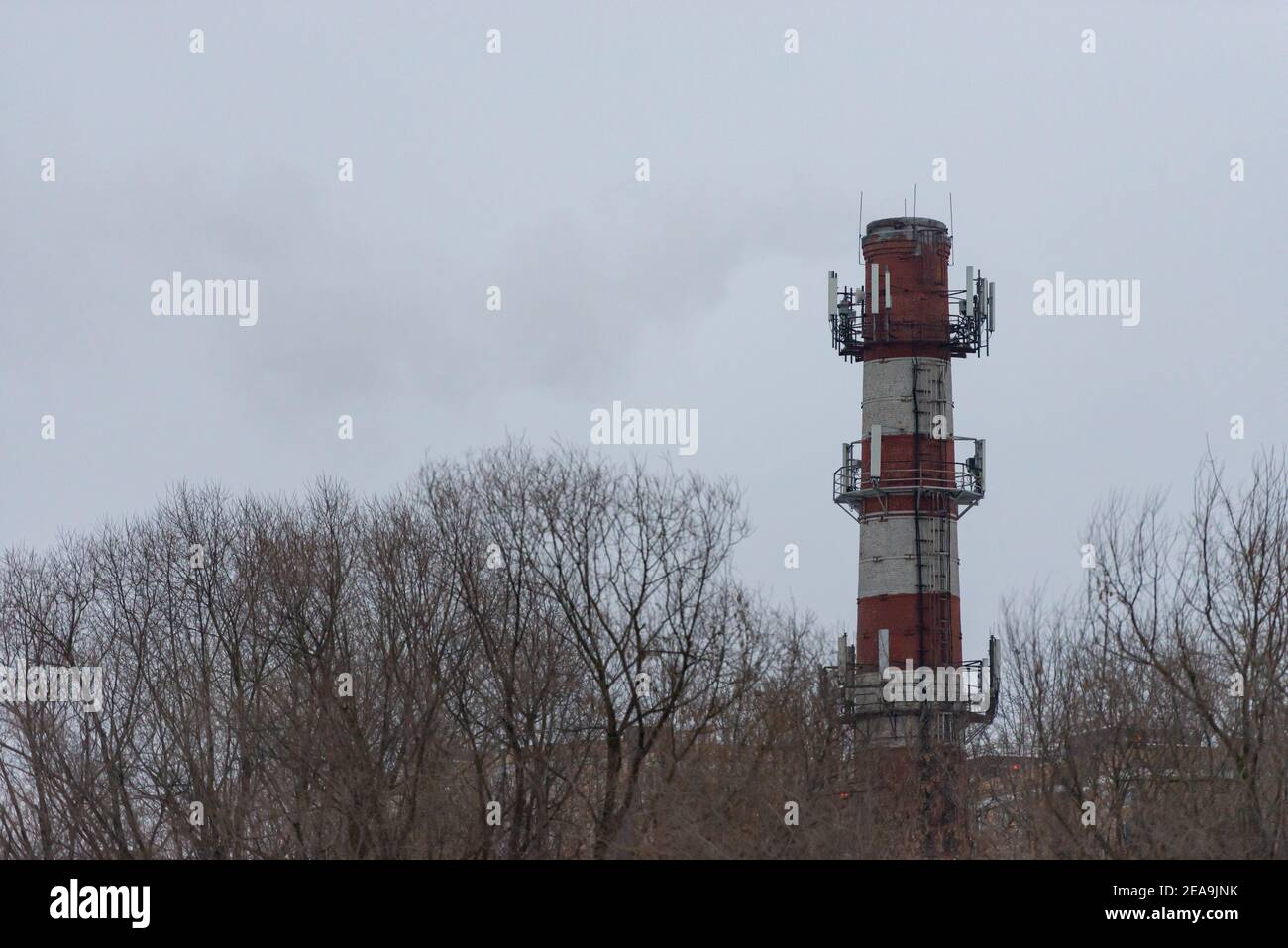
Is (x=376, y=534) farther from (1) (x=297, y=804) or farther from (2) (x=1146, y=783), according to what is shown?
(2) (x=1146, y=783)

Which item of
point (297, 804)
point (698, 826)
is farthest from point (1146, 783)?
point (297, 804)

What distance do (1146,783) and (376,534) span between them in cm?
1949

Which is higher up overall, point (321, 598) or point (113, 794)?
point (321, 598)

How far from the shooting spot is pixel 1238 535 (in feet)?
122
